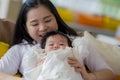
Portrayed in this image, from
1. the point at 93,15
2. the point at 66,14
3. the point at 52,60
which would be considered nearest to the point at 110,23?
the point at 93,15

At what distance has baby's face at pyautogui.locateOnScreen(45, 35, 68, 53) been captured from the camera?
1316 millimetres

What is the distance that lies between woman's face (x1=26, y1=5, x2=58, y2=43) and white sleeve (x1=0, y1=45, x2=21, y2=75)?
139mm

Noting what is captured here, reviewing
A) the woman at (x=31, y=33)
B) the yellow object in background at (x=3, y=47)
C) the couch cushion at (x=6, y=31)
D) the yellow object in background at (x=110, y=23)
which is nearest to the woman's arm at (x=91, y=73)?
the woman at (x=31, y=33)

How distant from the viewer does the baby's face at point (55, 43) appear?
132 cm

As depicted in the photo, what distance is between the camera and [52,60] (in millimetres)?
1213

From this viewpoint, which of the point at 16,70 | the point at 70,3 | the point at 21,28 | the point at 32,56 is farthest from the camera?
the point at 70,3

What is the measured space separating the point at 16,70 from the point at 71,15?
8.10 feet

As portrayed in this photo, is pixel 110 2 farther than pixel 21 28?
Yes

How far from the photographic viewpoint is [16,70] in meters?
1.49

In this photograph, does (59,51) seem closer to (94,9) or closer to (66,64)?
(66,64)

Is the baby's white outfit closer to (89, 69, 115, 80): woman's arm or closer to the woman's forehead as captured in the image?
(89, 69, 115, 80): woman's arm

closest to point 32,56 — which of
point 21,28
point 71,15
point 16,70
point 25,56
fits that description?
point 25,56

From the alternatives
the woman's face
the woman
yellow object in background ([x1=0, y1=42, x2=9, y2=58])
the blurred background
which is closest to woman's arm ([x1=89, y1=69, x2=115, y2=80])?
the woman

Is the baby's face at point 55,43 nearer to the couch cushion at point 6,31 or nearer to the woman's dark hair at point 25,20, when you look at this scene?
the woman's dark hair at point 25,20
